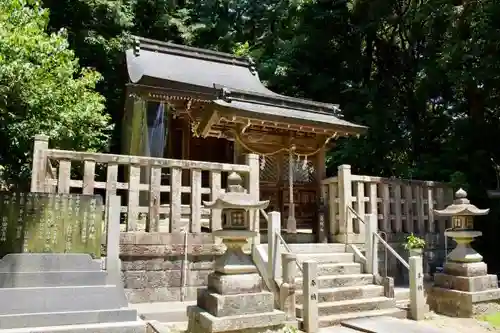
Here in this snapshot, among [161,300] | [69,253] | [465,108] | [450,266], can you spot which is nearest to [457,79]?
[465,108]

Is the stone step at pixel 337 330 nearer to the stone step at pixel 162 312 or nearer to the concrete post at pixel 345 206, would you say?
the stone step at pixel 162 312

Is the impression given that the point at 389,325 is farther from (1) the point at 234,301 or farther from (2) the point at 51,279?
(2) the point at 51,279

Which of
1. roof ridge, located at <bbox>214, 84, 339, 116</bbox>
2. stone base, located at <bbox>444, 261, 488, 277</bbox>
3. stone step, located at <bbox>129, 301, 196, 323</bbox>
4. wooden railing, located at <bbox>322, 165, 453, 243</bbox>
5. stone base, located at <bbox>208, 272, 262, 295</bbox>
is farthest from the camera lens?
roof ridge, located at <bbox>214, 84, 339, 116</bbox>

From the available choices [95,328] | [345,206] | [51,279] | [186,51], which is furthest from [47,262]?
[186,51]

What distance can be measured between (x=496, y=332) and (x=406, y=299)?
1.75 m

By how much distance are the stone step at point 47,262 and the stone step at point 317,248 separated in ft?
14.3

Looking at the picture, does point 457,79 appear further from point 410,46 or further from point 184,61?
point 184,61

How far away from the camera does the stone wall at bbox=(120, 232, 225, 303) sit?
744 centimetres

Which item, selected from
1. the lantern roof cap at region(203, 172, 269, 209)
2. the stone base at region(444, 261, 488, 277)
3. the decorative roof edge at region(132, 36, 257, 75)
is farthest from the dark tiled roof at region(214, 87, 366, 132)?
the decorative roof edge at region(132, 36, 257, 75)

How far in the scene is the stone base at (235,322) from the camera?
19.0ft

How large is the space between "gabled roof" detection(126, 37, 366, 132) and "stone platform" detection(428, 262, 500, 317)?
172 inches

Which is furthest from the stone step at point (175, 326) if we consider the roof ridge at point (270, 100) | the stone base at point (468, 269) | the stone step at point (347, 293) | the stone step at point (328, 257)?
the stone base at point (468, 269)

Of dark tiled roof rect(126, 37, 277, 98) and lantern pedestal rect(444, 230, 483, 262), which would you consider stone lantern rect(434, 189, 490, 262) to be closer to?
lantern pedestal rect(444, 230, 483, 262)

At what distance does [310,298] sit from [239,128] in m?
4.97
